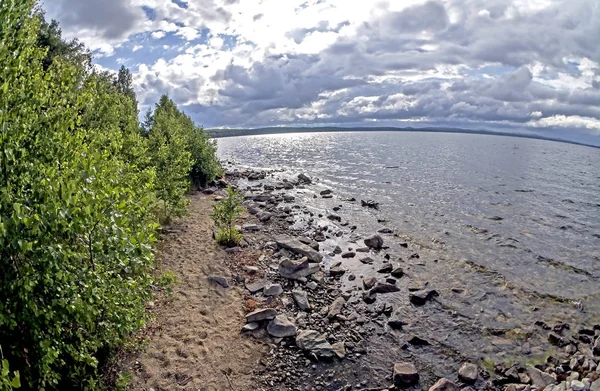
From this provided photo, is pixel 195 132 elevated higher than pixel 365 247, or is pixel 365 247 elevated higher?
pixel 195 132

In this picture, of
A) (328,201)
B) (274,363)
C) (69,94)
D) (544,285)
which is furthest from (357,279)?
(328,201)

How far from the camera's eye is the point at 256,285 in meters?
16.8

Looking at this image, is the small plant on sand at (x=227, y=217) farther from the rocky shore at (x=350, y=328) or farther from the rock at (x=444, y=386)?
the rock at (x=444, y=386)

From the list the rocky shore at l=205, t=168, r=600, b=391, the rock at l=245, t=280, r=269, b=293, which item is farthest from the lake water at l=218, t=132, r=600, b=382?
the rock at l=245, t=280, r=269, b=293

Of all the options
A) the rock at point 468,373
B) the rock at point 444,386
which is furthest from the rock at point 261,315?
the rock at point 468,373

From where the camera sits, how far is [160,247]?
1969cm

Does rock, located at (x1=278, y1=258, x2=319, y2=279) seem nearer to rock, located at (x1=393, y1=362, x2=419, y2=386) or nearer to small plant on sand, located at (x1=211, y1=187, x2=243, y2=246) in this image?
small plant on sand, located at (x1=211, y1=187, x2=243, y2=246)

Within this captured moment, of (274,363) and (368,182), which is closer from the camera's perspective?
(274,363)

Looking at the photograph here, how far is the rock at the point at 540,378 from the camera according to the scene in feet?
38.1

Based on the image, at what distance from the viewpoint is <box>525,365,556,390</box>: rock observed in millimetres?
11602

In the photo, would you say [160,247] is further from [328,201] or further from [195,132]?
[195,132]

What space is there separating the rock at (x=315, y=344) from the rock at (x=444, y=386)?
3.38 m

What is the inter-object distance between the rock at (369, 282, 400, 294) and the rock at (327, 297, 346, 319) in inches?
85.7

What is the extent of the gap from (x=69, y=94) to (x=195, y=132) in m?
39.0
